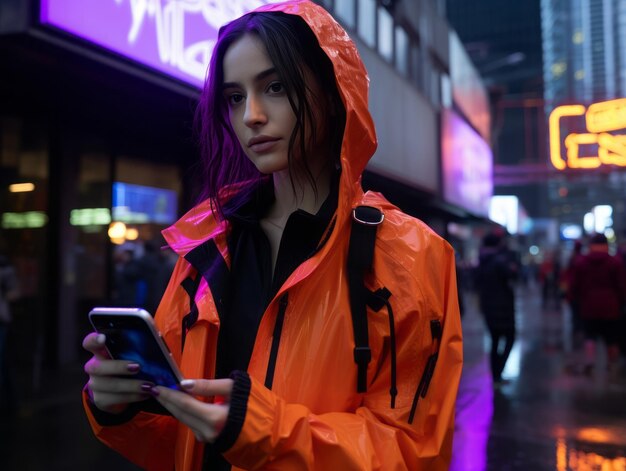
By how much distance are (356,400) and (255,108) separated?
753 mm

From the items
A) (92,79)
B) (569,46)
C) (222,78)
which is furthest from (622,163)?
(569,46)

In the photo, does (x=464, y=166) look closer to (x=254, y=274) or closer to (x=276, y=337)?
(x=254, y=274)

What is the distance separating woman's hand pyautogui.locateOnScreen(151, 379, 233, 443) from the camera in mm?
1111

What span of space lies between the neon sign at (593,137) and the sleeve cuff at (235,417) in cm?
2656

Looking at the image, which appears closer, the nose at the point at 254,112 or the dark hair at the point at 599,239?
the nose at the point at 254,112

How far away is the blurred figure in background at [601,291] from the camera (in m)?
8.74

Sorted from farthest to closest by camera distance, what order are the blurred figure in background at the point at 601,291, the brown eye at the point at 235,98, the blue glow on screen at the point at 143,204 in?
1. the blue glow on screen at the point at 143,204
2. the blurred figure in background at the point at 601,291
3. the brown eye at the point at 235,98

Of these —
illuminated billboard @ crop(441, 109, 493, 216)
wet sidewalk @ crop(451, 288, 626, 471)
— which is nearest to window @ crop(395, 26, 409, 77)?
illuminated billboard @ crop(441, 109, 493, 216)

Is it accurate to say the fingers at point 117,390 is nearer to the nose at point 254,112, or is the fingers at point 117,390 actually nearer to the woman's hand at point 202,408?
the woman's hand at point 202,408

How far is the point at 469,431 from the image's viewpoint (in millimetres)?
5934

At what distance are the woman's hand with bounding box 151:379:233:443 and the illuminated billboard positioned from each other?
19.4 m

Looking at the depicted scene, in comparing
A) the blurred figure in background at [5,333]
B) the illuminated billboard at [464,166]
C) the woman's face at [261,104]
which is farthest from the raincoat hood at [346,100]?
the illuminated billboard at [464,166]

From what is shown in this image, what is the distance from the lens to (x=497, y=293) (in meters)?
8.02

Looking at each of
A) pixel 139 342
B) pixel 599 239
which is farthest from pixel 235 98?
pixel 599 239
